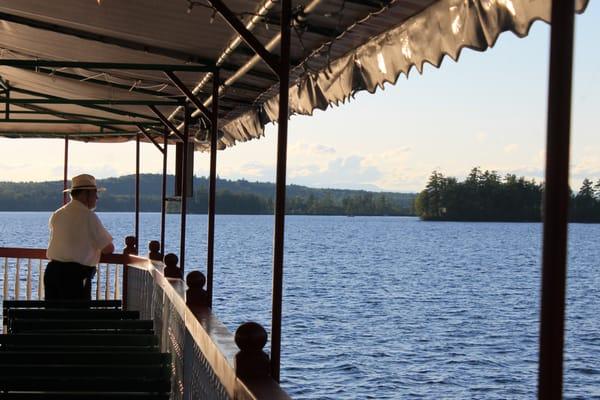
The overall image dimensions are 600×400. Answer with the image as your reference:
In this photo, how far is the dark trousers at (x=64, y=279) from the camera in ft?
23.2

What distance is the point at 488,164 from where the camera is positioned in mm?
86375

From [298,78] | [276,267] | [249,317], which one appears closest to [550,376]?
[276,267]

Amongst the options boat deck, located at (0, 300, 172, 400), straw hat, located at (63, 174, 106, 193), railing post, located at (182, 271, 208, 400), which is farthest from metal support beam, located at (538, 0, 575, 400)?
straw hat, located at (63, 174, 106, 193)

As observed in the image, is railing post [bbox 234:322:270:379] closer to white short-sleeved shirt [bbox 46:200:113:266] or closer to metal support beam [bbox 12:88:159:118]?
white short-sleeved shirt [bbox 46:200:113:266]

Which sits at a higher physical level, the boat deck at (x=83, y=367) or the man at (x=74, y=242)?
the man at (x=74, y=242)

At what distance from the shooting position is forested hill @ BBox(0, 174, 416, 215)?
274ft

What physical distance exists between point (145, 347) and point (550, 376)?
9.65ft

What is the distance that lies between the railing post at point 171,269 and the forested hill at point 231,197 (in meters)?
54.1

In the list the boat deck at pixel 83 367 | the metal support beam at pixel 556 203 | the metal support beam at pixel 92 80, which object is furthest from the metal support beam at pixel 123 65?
the metal support beam at pixel 556 203

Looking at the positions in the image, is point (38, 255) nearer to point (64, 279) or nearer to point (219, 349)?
point (64, 279)

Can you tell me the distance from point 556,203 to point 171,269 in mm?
5495

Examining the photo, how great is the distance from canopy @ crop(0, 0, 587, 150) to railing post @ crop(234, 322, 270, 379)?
47.8 inches

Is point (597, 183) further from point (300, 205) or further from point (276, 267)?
point (300, 205)

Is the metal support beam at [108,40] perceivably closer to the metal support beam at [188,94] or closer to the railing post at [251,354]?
the metal support beam at [188,94]
